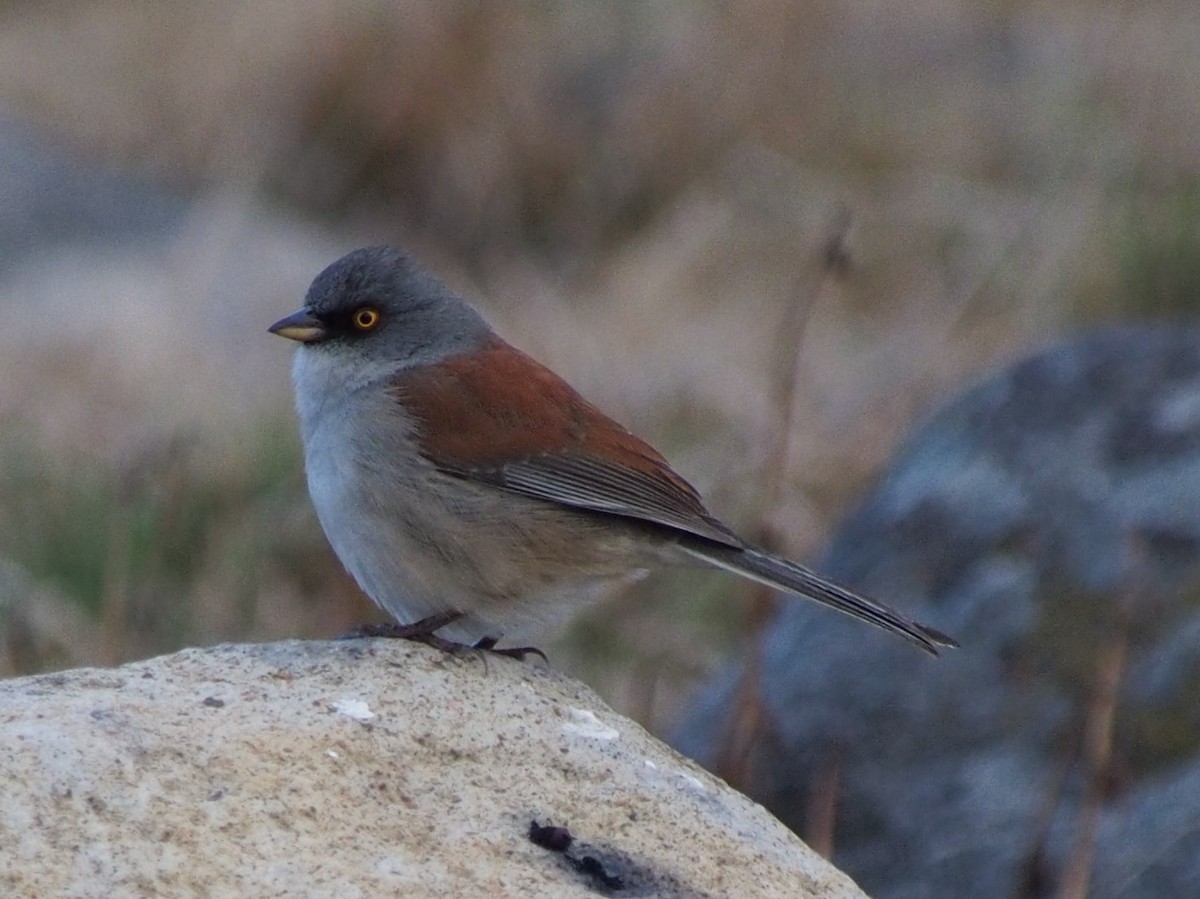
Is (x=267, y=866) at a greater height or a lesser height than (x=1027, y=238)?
lesser

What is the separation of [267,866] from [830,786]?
1.72m

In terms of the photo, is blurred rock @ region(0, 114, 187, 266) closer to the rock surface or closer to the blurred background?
the blurred background

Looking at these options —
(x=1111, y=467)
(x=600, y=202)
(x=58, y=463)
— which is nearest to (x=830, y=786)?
(x=1111, y=467)

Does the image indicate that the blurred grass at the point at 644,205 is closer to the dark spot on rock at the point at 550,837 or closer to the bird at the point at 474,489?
the bird at the point at 474,489

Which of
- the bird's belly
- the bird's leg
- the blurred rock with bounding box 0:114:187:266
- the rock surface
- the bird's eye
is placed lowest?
the rock surface

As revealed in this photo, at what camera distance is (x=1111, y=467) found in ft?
19.7

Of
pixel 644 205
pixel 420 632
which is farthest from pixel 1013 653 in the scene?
pixel 644 205

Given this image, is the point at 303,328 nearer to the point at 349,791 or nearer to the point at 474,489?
the point at 474,489

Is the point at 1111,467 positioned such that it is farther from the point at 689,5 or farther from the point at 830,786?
the point at 689,5

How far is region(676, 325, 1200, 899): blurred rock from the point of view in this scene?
5.15 m

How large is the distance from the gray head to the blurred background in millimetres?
2171

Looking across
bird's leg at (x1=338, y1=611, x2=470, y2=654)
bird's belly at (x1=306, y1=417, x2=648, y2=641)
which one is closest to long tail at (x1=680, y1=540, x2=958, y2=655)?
bird's belly at (x1=306, y1=417, x2=648, y2=641)

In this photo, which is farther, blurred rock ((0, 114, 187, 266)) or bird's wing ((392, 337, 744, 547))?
blurred rock ((0, 114, 187, 266))

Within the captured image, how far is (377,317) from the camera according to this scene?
16.9 feet
